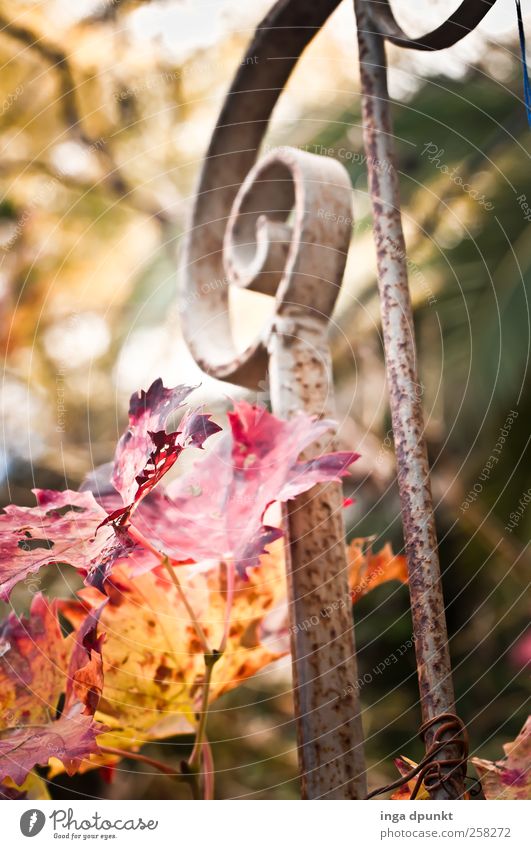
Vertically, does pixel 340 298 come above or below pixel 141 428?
above

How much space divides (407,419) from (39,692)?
0.22 metres

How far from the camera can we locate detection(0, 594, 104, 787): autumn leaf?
316 mm

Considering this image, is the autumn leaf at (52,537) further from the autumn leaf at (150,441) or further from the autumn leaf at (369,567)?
the autumn leaf at (369,567)

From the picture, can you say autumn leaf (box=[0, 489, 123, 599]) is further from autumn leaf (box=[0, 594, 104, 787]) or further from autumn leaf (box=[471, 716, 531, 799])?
autumn leaf (box=[471, 716, 531, 799])

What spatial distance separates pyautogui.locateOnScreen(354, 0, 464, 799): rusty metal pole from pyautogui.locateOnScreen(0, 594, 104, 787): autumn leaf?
13cm

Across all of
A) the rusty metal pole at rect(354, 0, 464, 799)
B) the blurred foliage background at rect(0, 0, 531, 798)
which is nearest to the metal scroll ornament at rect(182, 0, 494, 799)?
the rusty metal pole at rect(354, 0, 464, 799)

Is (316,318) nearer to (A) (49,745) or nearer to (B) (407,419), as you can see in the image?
(B) (407,419)

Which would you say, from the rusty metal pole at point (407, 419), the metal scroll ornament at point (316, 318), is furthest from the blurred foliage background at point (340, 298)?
the rusty metal pole at point (407, 419)

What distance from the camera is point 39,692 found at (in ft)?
1.20

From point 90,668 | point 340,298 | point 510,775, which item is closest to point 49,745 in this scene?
point 90,668

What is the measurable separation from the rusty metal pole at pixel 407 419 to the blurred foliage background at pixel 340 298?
22 cm

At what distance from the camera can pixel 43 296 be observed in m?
1.06
